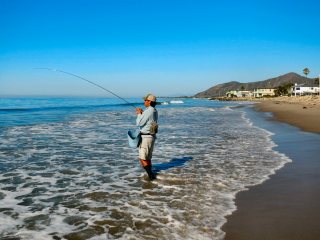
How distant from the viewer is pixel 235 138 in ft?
50.6

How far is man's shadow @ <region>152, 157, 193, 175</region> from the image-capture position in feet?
29.5

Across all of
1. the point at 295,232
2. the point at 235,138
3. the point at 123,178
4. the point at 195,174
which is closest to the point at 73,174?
the point at 123,178

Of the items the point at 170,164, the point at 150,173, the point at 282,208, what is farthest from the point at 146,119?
the point at 282,208

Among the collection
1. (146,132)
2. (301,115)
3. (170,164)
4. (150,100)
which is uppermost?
(150,100)

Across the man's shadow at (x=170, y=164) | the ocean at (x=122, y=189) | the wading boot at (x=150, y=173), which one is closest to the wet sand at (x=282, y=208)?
the ocean at (x=122, y=189)

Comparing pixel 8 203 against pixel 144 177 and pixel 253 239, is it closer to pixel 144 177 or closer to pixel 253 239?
pixel 144 177

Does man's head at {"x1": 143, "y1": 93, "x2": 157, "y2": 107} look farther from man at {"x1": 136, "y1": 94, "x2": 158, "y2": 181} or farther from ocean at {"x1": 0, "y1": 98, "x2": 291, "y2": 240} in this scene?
ocean at {"x1": 0, "y1": 98, "x2": 291, "y2": 240}

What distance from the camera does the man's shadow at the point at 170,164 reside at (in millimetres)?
8983

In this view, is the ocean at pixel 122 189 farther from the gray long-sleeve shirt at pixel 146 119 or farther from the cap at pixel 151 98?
the cap at pixel 151 98

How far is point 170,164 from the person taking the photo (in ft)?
31.7

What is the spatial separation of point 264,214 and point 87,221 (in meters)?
2.77

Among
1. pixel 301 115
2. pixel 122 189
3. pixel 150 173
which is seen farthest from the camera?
pixel 301 115

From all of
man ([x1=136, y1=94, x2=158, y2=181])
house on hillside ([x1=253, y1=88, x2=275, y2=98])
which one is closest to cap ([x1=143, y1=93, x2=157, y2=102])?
man ([x1=136, y1=94, x2=158, y2=181])

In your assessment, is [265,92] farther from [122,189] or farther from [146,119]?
[122,189]
